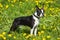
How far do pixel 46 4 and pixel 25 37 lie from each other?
3796mm

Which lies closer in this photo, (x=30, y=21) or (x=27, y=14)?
(x=30, y=21)

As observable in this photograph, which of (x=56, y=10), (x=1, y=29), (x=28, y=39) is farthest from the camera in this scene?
(x=56, y=10)

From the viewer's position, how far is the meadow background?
934 centimetres

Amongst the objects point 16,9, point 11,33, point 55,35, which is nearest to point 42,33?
point 55,35

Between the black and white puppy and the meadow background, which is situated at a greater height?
the black and white puppy

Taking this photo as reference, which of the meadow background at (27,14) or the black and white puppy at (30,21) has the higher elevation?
the black and white puppy at (30,21)

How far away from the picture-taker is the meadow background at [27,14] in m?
9.34

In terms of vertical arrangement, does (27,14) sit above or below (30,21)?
below

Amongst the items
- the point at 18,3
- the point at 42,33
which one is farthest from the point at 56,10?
the point at 42,33

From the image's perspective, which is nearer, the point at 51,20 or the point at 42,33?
the point at 42,33

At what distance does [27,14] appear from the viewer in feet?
37.3

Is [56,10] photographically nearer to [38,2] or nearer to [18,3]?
[38,2]

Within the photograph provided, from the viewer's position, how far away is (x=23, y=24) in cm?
948

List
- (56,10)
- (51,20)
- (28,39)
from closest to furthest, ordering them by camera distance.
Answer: (28,39)
(51,20)
(56,10)
